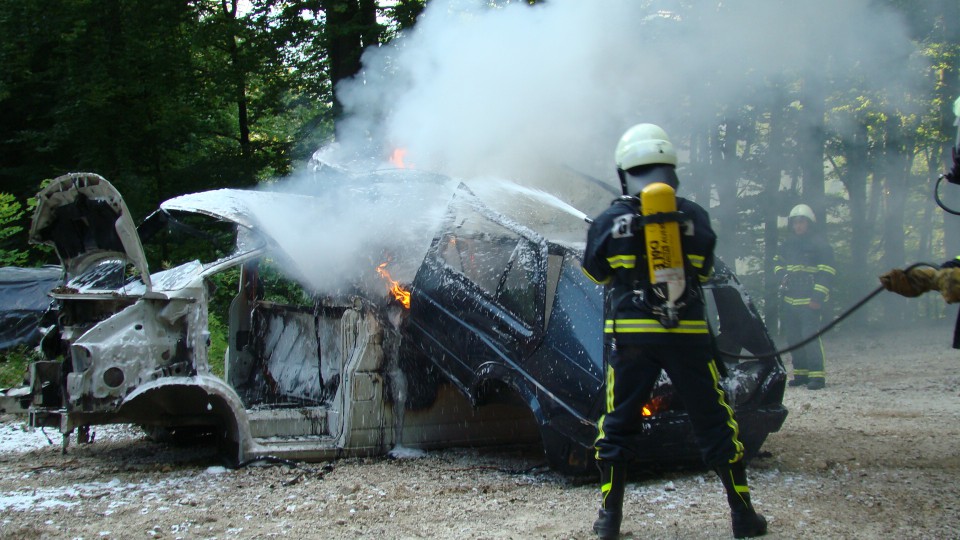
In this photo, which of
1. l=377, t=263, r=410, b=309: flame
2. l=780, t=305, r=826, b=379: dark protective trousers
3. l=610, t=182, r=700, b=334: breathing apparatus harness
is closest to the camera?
l=610, t=182, r=700, b=334: breathing apparatus harness

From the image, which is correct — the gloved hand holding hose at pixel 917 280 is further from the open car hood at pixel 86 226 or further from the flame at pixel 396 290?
the open car hood at pixel 86 226

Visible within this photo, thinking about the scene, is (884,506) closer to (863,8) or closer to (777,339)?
(863,8)

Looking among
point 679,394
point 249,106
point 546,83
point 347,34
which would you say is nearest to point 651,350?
point 679,394

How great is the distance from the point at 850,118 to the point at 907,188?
6029 mm

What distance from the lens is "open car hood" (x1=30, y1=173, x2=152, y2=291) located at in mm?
5641

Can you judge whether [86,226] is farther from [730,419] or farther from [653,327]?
[730,419]

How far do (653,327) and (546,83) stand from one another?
4145 millimetres

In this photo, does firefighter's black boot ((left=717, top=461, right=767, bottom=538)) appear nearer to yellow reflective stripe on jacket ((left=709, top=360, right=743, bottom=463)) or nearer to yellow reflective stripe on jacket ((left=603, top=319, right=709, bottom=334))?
yellow reflective stripe on jacket ((left=709, top=360, right=743, bottom=463))

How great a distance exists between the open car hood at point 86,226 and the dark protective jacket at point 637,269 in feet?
10.1

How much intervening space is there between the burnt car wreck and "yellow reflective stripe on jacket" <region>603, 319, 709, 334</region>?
74 centimetres

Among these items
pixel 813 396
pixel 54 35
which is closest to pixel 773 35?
pixel 813 396

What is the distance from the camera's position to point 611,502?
391 centimetres

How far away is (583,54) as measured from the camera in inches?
310


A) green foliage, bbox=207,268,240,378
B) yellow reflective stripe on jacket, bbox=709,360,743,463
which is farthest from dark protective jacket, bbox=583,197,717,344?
green foliage, bbox=207,268,240,378
